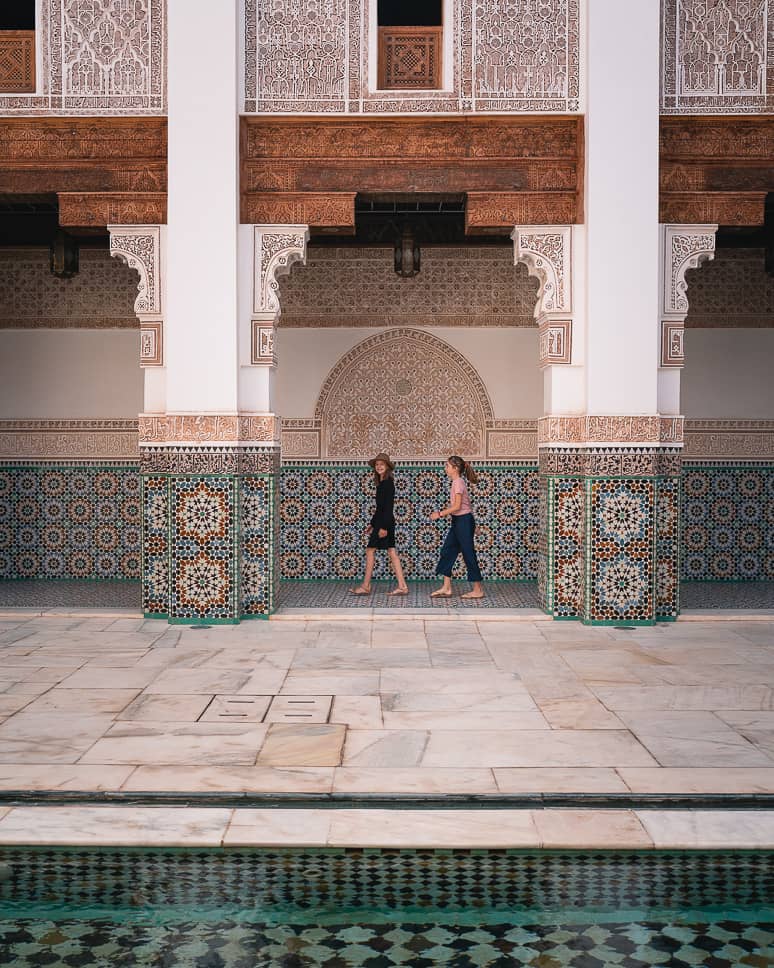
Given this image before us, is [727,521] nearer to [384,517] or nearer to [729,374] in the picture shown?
[729,374]

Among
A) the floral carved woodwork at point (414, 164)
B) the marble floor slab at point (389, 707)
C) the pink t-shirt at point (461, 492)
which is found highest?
the floral carved woodwork at point (414, 164)

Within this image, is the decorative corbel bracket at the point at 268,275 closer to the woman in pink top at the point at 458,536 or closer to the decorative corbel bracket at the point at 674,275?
the woman in pink top at the point at 458,536

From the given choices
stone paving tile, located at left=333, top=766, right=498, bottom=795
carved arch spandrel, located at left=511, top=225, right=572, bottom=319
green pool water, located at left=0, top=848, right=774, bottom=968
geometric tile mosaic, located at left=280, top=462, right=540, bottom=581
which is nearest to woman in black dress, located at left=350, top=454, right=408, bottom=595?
geometric tile mosaic, located at left=280, top=462, right=540, bottom=581

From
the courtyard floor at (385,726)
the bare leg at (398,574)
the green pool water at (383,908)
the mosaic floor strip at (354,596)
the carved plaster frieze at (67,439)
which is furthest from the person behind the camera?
the carved plaster frieze at (67,439)

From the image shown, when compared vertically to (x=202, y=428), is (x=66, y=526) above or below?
below

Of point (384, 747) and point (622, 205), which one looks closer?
point (384, 747)

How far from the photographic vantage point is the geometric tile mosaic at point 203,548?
5.34 meters

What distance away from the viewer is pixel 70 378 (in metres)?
7.11

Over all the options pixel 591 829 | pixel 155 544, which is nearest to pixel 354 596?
pixel 155 544

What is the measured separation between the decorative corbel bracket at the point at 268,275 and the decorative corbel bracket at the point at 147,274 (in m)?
0.48

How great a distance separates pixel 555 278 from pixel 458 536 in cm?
160

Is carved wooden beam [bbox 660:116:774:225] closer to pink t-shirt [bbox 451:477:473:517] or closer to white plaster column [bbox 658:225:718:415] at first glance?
white plaster column [bbox 658:225:718:415]

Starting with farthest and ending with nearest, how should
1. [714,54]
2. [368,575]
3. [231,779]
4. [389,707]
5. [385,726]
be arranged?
[368,575] < [714,54] < [389,707] < [385,726] < [231,779]

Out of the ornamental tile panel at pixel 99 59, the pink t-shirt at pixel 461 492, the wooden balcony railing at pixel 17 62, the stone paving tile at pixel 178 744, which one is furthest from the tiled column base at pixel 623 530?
the wooden balcony railing at pixel 17 62
